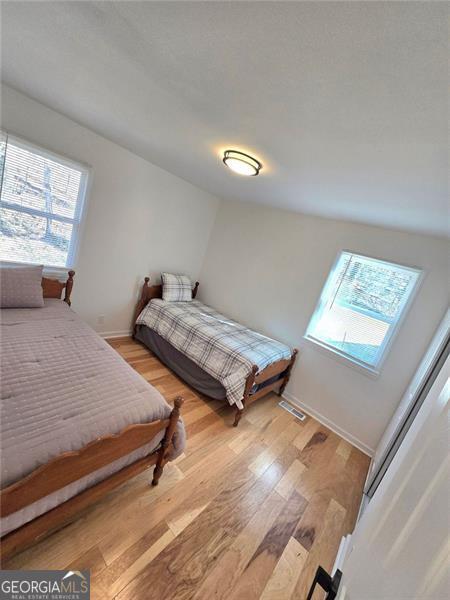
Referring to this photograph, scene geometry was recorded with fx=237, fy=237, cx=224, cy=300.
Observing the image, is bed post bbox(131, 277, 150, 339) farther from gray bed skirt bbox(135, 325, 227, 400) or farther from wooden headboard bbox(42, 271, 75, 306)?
wooden headboard bbox(42, 271, 75, 306)

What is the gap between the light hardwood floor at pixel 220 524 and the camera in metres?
1.15

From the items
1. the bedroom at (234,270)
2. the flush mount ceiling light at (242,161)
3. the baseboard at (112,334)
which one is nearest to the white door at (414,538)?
the bedroom at (234,270)

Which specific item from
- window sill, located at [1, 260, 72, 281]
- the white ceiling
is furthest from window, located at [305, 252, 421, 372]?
window sill, located at [1, 260, 72, 281]

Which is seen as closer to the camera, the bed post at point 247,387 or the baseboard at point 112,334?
the bed post at point 247,387

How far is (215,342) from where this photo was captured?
8.34ft

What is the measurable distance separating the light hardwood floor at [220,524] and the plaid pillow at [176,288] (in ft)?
5.36

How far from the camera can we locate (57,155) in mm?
2195

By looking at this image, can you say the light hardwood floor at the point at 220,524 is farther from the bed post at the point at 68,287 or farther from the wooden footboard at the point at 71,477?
the bed post at the point at 68,287

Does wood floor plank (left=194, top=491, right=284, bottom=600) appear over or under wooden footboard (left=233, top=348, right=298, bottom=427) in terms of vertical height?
under

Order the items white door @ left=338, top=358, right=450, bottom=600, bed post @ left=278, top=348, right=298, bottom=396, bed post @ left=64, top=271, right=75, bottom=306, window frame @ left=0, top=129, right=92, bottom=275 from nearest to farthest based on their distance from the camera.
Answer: white door @ left=338, top=358, right=450, bottom=600, window frame @ left=0, top=129, right=92, bottom=275, bed post @ left=64, top=271, right=75, bottom=306, bed post @ left=278, top=348, right=298, bottom=396

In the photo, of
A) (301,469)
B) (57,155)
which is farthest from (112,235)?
(301,469)

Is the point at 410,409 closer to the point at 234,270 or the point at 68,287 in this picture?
the point at 234,270

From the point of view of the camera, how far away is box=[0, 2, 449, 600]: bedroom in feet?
2.83

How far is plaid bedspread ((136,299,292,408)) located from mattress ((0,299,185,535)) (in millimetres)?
869
